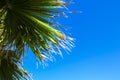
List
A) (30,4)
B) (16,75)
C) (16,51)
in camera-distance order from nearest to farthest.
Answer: (30,4)
(16,51)
(16,75)

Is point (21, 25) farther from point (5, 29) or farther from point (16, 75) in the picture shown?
point (16, 75)

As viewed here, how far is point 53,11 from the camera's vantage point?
4.61m

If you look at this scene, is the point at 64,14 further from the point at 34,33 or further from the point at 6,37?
the point at 6,37

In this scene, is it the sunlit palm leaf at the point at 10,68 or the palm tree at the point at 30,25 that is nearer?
the palm tree at the point at 30,25

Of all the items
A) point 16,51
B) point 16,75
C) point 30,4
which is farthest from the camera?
point 16,75

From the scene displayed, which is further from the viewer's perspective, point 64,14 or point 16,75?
point 16,75

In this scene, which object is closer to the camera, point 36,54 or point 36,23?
point 36,23

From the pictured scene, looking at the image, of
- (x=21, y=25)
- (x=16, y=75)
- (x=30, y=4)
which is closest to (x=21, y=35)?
(x=21, y=25)

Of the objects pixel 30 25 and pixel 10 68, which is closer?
pixel 30 25

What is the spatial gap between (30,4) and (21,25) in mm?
355

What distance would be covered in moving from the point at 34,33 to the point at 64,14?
495mm

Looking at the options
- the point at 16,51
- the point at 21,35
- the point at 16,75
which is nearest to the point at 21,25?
the point at 21,35

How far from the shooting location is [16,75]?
19.0ft

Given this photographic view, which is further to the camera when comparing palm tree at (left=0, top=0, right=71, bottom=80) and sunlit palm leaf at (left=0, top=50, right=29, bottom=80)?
sunlit palm leaf at (left=0, top=50, right=29, bottom=80)
